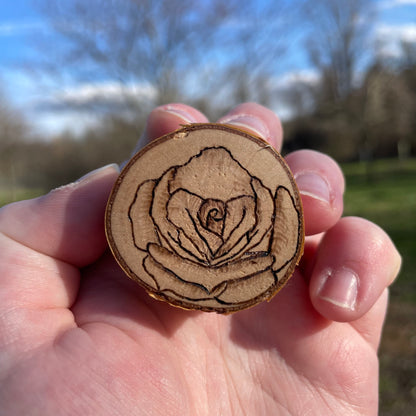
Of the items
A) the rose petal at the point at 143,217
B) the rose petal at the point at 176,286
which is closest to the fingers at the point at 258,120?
the rose petal at the point at 143,217

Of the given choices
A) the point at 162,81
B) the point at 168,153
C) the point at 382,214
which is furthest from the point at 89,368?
the point at 382,214

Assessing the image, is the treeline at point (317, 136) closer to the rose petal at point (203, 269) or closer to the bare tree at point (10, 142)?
the bare tree at point (10, 142)

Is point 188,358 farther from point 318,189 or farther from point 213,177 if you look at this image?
point 318,189

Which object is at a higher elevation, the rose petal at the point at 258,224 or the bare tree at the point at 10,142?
the rose petal at the point at 258,224

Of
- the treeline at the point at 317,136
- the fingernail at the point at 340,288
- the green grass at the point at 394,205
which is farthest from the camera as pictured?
the treeline at the point at 317,136

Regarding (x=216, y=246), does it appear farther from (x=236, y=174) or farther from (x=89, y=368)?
(x=89, y=368)
